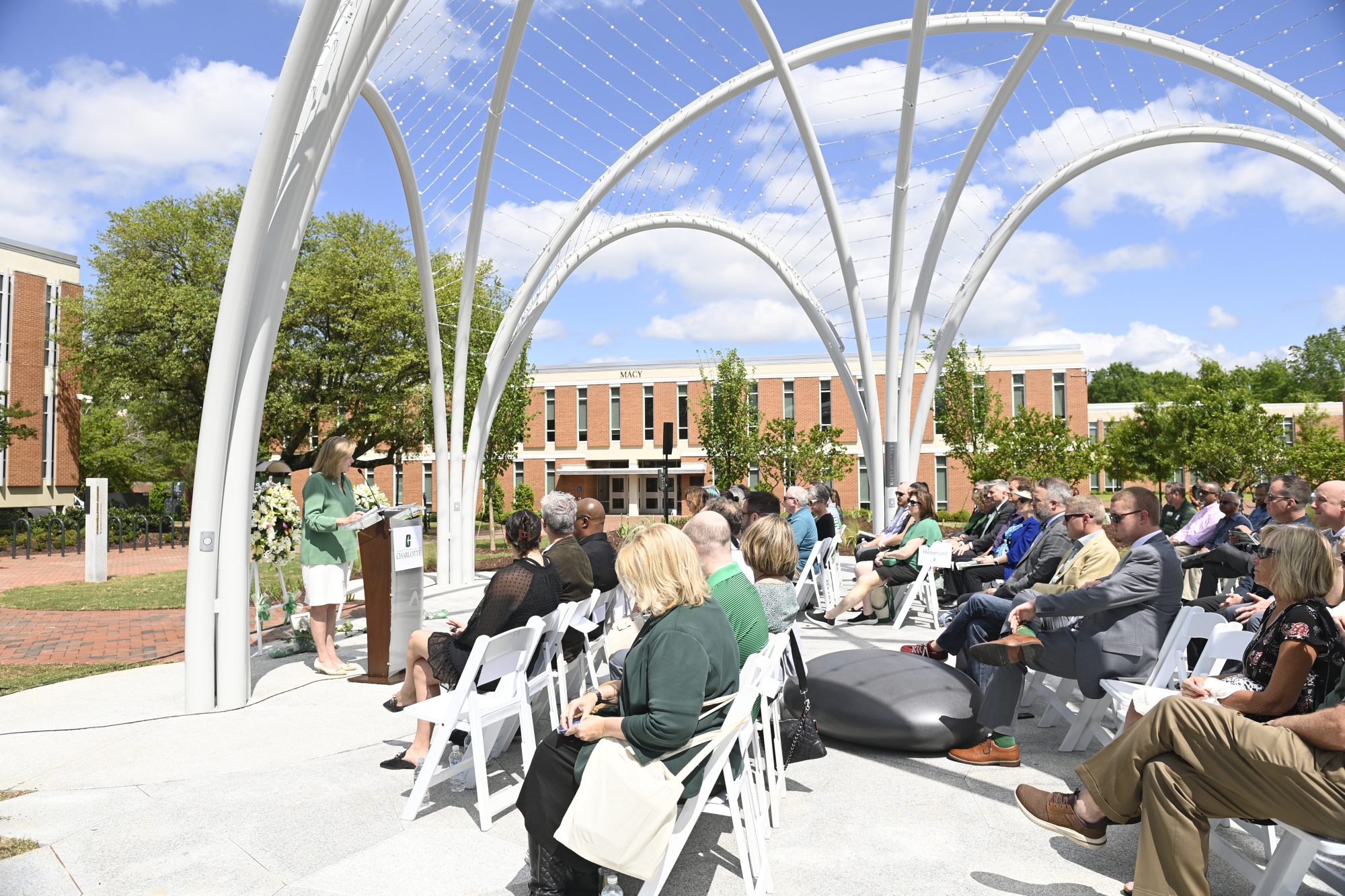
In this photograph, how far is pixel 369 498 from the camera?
311 inches

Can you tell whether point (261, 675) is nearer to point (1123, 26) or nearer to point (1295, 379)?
point (1123, 26)

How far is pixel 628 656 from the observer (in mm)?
3287

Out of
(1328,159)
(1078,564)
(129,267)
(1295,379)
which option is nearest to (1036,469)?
(1328,159)

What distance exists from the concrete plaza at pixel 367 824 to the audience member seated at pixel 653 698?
463mm

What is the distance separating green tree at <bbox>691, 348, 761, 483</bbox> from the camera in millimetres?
32562

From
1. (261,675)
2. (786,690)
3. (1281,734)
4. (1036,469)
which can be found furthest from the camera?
(1036,469)

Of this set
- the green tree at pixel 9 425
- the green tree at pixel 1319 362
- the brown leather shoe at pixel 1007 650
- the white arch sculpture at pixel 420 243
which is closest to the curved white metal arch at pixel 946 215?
the white arch sculpture at pixel 420 243

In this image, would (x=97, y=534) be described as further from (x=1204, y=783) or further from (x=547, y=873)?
(x=1204, y=783)

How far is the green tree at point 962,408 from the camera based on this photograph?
31.6 metres

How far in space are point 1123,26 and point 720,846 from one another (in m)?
12.5

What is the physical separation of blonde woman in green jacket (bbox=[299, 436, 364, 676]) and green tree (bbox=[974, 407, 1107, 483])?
24.4 meters

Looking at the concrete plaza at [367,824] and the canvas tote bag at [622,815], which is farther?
the concrete plaza at [367,824]

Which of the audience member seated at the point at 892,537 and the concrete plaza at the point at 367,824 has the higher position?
the audience member seated at the point at 892,537

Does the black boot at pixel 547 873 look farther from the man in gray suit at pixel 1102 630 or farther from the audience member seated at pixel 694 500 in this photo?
the audience member seated at pixel 694 500
